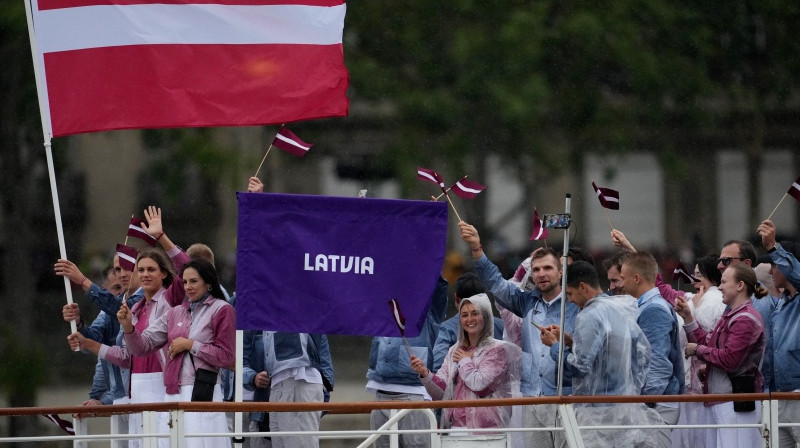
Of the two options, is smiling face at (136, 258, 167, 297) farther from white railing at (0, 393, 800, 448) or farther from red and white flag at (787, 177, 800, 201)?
red and white flag at (787, 177, 800, 201)

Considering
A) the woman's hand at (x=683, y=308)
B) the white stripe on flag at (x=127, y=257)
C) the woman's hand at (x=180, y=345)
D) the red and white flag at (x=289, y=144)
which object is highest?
the red and white flag at (x=289, y=144)

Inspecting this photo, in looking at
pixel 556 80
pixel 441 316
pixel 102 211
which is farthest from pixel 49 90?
pixel 102 211

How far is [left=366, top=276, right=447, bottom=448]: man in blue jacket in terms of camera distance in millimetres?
10539

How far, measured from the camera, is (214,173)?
18.2 m

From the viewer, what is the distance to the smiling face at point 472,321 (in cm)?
954

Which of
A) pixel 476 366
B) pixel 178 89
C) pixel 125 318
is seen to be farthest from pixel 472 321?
pixel 178 89

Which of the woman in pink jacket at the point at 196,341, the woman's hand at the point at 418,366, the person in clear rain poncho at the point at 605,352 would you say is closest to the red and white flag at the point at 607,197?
the person in clear rain poncho at the point at 605,352

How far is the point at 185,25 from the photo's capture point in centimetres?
1024

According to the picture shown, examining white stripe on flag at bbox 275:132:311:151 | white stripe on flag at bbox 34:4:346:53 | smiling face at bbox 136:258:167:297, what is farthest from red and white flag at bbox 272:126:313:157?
smiling face at bbox 136:258:167:297

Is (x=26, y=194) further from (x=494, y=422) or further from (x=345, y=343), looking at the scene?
(x=494, y=422)

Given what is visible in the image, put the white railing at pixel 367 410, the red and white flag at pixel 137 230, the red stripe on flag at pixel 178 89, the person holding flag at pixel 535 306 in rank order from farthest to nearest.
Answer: the red and white flag at pixel 137 230 < the red stripe on flag at pixel 178 89 < the person holding flag at pixel 535 306 < the white railing at pixel 367 410

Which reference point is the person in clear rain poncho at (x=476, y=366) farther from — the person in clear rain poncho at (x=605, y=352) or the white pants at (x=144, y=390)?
the white pants at (x=144, y=390)

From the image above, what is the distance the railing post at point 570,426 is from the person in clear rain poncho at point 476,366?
1.03 meters

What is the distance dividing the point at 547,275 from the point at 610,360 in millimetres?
878
